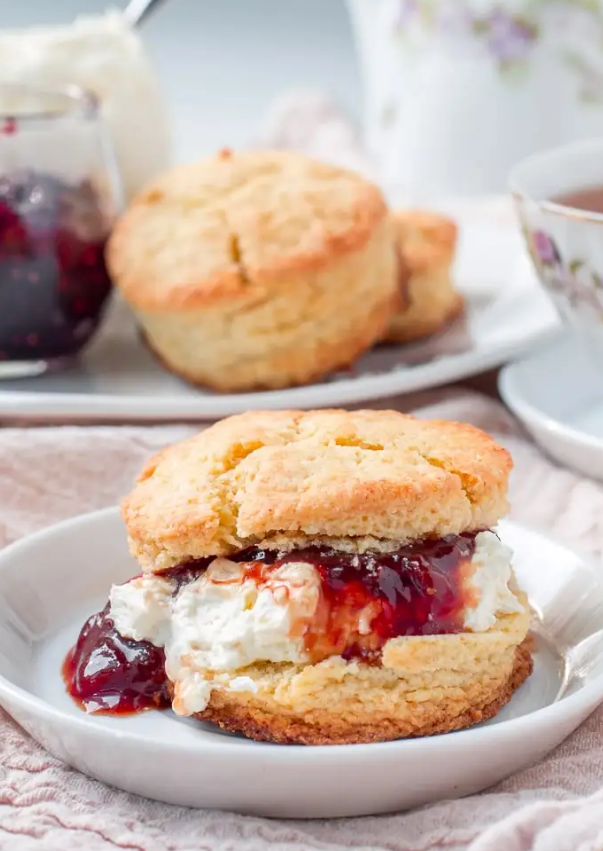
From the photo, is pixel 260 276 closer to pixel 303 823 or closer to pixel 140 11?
pixel 140 11

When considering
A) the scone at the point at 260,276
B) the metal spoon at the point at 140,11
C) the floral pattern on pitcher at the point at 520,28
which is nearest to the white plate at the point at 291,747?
the scone at the point at 260,276

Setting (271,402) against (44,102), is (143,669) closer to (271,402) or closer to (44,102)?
(271,402)

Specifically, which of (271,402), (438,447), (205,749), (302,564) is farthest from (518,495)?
(205,749)

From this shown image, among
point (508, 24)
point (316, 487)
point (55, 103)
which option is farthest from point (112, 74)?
point (316, 487)

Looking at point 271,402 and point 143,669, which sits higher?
point 143,669

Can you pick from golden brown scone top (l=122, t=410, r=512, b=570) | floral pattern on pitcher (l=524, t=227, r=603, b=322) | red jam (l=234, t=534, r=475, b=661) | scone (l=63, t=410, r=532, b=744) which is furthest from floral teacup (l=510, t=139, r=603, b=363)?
red jam (l=234, t=534, r=475, b=661)

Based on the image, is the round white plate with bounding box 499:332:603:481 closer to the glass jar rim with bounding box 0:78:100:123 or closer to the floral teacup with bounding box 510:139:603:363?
the floral teacup with bounding box 510:139:603:363
